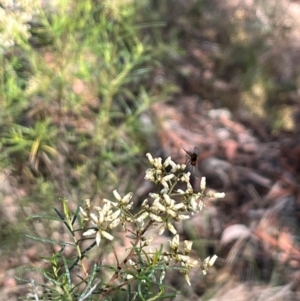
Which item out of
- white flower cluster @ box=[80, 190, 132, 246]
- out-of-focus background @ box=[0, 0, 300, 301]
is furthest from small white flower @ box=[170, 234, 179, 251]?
out-of-focus background @ box=[0, 0, 300, 301]

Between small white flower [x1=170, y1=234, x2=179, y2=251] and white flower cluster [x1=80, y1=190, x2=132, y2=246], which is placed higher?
white flower cluster [x1=80, y1=190, x2=132, y2=246]

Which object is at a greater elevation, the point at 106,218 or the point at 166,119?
the point at 166,119

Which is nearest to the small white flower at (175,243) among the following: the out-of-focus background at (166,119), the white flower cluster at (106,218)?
the white flower cluster at (106,218)

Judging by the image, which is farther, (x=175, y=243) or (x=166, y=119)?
(x=166, y=119)

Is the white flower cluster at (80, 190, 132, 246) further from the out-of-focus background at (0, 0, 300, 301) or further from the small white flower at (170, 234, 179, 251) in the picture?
the out-of-focus background at (0, 0, 300, 301)

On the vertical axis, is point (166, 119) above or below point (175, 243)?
above

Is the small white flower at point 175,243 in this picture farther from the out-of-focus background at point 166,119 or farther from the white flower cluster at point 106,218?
the out-of-focus background at point 166,119

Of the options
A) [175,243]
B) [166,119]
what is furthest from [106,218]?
[166,119]

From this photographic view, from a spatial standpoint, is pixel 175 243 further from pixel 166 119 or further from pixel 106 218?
pixel 166 119

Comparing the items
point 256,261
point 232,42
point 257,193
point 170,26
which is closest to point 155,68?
point 170,26
